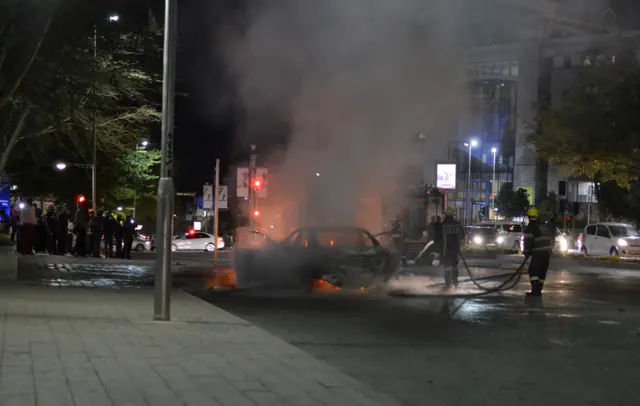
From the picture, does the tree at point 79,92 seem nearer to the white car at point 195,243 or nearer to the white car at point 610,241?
the white car at point 195,243

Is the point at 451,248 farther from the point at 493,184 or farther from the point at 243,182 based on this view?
the point at 493,184

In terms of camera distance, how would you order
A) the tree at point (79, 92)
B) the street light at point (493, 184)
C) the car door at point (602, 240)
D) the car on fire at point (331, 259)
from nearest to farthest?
the tree at point (79, 92), the car on fire at point (331, 259), the car door at point (602, 240), the street light at point (493, 184)

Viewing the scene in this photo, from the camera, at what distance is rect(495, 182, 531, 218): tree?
70.2 meters

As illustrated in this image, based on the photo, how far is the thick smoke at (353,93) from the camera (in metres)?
16.1

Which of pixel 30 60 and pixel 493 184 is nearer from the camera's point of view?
pixel 30 60

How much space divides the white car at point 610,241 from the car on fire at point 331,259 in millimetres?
18071

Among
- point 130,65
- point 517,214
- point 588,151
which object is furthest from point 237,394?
point 517,214

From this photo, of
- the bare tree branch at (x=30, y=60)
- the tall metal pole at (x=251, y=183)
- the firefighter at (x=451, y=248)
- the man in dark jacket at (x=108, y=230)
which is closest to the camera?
the bare tree branch at (x=30, y=60)

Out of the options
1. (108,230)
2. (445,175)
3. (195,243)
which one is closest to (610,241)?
(445,175)

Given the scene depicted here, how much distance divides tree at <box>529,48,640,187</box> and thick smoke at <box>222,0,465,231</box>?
43.8 ft

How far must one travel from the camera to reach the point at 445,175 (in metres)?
28.3

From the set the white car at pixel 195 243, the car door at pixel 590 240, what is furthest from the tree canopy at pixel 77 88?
the car door at pixel 590 240

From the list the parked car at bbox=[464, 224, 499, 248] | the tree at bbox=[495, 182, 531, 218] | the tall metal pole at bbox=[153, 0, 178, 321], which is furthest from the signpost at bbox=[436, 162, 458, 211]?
the tree at bbox=[495, 182, 531, 218]

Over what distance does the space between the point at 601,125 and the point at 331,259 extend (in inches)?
800
